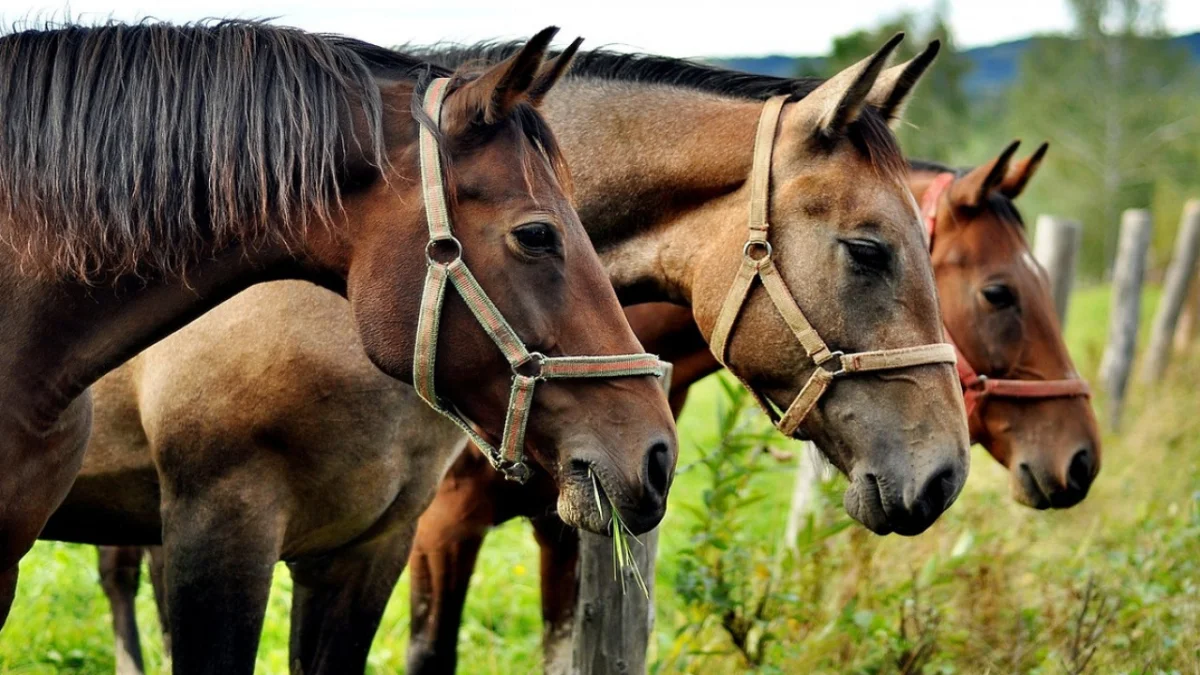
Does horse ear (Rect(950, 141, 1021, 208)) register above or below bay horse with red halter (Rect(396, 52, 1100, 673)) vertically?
above

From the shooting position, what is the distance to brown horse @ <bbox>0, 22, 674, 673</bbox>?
8.03ft

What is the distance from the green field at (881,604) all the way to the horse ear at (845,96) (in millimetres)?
1130

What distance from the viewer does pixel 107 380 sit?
11.2 ft

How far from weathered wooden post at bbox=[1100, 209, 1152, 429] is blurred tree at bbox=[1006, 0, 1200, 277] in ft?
104

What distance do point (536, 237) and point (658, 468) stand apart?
564 millimetres

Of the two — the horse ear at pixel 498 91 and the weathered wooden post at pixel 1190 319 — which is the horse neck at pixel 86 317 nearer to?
the horse ear at pixel 498 91

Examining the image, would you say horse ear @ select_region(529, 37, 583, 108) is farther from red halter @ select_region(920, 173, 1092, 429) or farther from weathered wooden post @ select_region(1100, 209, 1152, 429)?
weathered wooden post @ select_region(1100, 209, 1152, 429)

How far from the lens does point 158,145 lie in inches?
96.9

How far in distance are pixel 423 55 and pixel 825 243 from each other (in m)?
1.38

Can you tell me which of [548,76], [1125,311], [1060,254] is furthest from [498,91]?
[1125,311]

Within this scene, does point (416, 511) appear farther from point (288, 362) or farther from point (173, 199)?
point (173, 199)

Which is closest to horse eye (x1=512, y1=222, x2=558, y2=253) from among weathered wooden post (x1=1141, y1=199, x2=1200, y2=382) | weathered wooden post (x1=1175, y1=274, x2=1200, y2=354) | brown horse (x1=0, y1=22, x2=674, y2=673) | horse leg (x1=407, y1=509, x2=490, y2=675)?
brown horse (x1=0, y1=22, x2=674, y2=673)

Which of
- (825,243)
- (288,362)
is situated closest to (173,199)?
(288,362)

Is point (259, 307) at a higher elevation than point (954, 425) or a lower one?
higher
